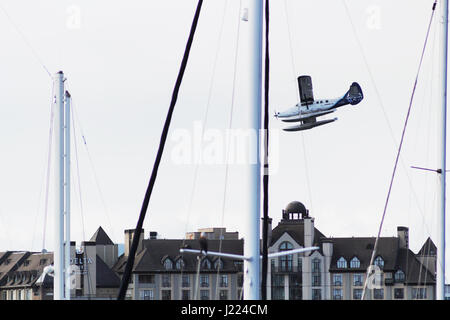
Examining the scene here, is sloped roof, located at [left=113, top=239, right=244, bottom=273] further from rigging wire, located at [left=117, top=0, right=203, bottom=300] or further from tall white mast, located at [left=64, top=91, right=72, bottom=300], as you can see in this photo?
rigging wire, located at [left=117, top=0, right=203, bottom=300]

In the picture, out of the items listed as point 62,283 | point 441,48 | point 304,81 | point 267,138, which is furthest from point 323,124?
point 267,138

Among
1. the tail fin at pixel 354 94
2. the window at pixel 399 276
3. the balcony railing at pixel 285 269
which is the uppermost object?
the tail fin at pixel 354 94

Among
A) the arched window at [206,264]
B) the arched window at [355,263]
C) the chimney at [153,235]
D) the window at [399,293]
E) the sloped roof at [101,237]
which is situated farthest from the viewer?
the sloped roof at [101,237]

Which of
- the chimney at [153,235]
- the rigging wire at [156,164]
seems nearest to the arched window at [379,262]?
the chimney at [153,235]

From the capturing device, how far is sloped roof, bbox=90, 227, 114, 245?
13375 centimetres

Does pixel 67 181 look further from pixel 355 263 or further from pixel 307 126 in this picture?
pixel 355 263

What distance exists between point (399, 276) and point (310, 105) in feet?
270

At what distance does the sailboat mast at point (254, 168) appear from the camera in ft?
55.8

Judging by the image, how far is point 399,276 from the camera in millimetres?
117125

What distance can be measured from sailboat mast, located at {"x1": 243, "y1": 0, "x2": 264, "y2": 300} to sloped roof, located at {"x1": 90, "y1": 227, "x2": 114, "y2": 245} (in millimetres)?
115887

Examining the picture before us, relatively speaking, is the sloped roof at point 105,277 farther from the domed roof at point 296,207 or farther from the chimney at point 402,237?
the chimney at point 402,237

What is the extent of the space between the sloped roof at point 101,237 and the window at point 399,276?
3773 cm

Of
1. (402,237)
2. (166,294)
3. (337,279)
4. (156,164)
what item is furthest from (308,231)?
(156,164)
